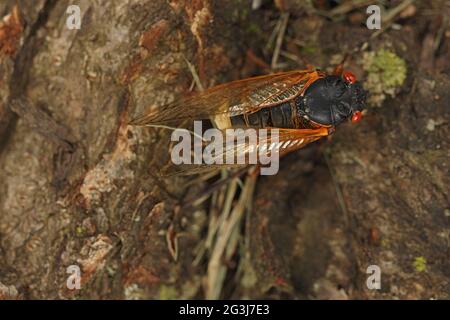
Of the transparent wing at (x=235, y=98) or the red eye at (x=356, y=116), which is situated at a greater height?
the transparent wing at (x=235, y=98)

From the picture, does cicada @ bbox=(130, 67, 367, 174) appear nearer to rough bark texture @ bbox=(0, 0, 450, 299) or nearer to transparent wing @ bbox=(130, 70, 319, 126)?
transparent wing @ bbox=(130, 70, 319, 126)

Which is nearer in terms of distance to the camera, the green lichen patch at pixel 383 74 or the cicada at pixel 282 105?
the cicada at pixel 282 105

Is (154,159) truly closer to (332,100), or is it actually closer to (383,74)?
(332,100)

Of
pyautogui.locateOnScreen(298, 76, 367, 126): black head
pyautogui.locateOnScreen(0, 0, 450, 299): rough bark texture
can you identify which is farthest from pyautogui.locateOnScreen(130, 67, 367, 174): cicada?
pyautogui.locateOnScreen(0, 0, 450, 299): rough bark texture

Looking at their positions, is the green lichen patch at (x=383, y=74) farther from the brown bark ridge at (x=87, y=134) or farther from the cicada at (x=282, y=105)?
the brown bark ridge at (x=87, y=134)

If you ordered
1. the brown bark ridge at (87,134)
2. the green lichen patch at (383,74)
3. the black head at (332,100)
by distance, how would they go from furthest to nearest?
the green lichen patch at (383,74)
the black head at (332,100)
the brown bark ridge at (87,134)

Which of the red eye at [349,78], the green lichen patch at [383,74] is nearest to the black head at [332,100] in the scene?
the red eye at [349,78]
